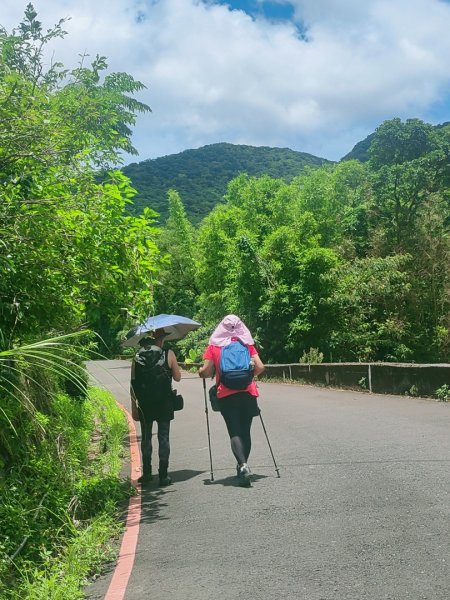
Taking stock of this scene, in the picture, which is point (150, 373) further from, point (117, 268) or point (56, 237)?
point (56, 237)

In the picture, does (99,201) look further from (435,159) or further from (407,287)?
(435,159)

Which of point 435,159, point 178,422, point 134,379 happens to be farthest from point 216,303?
point 134,379

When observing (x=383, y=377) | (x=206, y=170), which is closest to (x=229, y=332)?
(x=383, y=377)

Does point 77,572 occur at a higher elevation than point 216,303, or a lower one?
lower

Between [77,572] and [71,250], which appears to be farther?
[71,250]

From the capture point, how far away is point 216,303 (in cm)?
4275

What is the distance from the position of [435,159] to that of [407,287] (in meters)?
10.0

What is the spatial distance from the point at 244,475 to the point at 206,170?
282 ft

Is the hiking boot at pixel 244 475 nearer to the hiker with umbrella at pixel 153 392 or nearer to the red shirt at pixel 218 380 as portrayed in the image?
the red shirt at pixel 218 380

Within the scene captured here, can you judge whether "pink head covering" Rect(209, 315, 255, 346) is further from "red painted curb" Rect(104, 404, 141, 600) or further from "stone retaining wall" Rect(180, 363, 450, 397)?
"stone retaining wall" Rect(180, 363, 450, 397)

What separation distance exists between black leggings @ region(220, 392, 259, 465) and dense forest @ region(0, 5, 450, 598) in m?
1.43

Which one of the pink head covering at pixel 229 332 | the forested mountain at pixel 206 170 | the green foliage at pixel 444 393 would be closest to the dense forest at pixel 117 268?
the pink head covering at pixel 229 332

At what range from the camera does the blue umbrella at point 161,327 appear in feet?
26.4

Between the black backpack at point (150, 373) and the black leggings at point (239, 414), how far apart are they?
812mm
